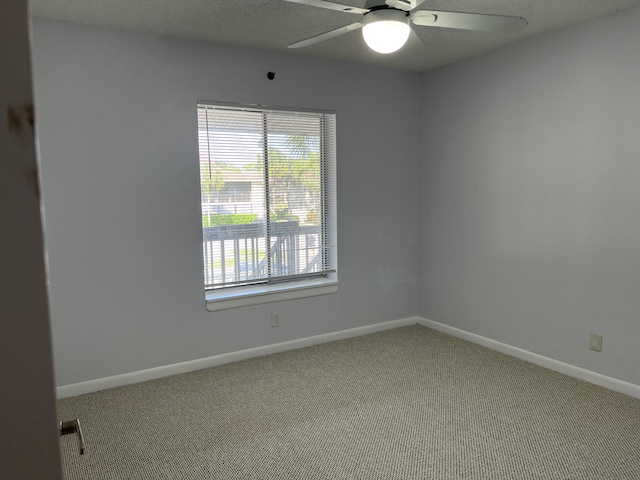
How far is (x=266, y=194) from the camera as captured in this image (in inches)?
146

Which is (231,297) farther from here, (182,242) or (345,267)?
(345,267)

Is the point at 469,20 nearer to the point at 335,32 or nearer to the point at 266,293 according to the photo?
the point at 335,32

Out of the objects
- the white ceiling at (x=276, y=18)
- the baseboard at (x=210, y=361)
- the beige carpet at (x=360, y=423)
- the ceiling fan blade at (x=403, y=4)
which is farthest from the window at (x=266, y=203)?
the ceiling fan blade at (x=403, y=4)

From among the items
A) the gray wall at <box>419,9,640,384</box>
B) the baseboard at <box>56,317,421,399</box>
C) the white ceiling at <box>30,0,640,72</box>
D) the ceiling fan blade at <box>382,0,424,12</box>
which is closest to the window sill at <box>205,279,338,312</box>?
the baseboard at <box>56,317,421,399</box>

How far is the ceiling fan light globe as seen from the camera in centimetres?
201

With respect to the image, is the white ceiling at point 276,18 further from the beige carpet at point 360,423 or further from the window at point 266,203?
the beige carpet at point 360,423

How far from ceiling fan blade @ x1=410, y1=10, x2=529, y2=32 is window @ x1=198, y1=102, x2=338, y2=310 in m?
1.78

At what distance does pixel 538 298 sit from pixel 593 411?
3.00 feet

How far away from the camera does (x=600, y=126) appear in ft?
9.84

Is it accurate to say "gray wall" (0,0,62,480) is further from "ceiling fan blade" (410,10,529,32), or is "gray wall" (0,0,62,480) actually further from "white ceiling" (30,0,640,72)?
"white ceiling" (30,0,640,72)

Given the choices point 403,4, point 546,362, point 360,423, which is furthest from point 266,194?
point 546,362

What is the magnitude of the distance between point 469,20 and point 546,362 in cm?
251

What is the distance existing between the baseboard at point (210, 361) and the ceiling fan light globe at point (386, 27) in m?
2.52

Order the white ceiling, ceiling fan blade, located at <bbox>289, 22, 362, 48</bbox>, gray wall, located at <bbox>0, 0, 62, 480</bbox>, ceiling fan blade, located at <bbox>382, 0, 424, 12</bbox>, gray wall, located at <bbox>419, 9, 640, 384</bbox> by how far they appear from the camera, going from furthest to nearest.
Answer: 1. gray wall, located at <bbox>419, 9, 640, 384</bbox>
2. the white ceiling
3. ceiling fan blade, located at <bbox>289, 22, 362, 48</bbox>
4. ceiling fan blade, located at <bbox>382, 0, 424, 12</bbox>
5. gray wall, located at <bbox>0, 0, 62, 480</bbox>
